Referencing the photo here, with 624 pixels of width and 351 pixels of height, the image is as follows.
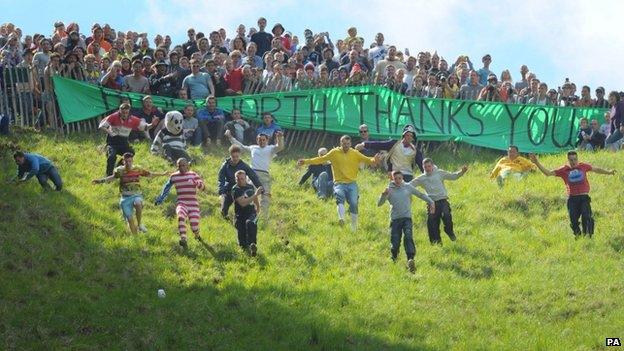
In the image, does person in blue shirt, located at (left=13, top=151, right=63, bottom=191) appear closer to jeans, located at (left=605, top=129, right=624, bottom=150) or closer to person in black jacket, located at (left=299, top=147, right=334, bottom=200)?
person in black jacket, located at (left=299, top=147, right=334, bottom=200)

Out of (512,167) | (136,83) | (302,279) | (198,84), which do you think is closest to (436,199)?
(302,279)

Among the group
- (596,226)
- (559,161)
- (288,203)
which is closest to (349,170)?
(288,203)

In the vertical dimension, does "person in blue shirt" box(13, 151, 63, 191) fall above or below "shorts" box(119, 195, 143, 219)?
above

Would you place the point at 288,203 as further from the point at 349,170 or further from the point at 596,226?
the point at 596,226

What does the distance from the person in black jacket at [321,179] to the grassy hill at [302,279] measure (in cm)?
39

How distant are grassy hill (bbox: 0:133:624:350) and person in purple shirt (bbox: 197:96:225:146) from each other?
3205 millimetres

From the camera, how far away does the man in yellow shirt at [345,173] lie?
79.0 feet

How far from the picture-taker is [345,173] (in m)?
24.3

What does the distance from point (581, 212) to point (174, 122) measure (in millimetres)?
8539

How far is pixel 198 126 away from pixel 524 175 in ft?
24.3

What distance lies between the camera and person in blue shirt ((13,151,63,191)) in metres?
23.8

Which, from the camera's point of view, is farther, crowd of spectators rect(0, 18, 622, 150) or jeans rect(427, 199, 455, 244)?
crowd of spectators rect(0, 18, 622, 150)

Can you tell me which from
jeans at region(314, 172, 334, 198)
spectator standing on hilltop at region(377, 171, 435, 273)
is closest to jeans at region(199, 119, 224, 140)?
jeans at region(314, 172, 334, 198)

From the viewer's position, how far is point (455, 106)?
31.3 metres
